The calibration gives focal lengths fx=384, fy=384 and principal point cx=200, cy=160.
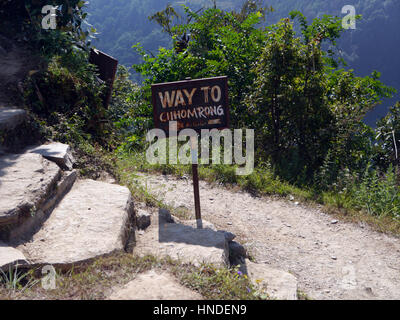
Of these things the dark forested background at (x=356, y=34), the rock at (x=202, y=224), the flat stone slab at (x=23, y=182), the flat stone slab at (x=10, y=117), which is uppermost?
the dark forested background at (x=356, y=34)

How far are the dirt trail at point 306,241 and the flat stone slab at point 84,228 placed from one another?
42.0 inches

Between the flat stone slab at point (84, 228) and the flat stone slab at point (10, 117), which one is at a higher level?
the flat stone slab at point (10, 117)

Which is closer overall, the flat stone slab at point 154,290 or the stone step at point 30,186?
the flat stone slab at point 154,290

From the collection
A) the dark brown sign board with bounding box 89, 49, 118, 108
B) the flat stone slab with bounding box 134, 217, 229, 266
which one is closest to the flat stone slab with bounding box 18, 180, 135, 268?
the flat stone slab with bounding box 134, 217, 229, 266

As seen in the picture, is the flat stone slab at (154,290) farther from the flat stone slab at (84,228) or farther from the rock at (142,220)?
the rock at (142,220)

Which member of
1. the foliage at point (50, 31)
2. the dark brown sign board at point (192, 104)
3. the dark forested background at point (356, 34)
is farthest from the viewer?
the dark forested background at point (356, 34)

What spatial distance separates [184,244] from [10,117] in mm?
2564

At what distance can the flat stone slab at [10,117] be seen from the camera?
4.32m

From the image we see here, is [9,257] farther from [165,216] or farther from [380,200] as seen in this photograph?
[380,200]

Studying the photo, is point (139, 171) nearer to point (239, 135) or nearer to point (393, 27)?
point (239, 135)

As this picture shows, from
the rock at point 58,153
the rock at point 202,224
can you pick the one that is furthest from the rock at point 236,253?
the rock at point 58,153

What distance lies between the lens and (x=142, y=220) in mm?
4039

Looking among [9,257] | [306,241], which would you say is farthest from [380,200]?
[9,257]
